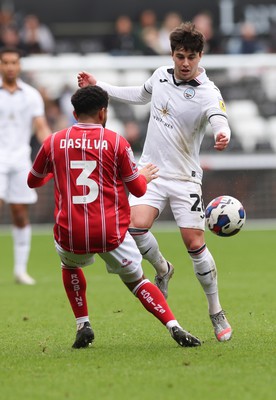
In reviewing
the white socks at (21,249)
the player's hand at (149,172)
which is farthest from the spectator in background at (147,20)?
the player's hand at (149,172)

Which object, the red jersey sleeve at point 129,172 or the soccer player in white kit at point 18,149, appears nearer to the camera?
the red jersey sleeve at point 129,172

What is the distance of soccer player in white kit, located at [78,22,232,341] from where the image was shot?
7.98m

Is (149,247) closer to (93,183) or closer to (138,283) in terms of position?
(138,283)

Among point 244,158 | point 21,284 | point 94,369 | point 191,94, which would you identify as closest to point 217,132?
point 191,94

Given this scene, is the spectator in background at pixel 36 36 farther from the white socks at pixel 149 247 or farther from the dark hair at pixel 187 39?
the dark hair at pixel 187 39

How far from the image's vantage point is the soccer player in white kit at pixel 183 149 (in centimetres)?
798

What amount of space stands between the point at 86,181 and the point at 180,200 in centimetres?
119

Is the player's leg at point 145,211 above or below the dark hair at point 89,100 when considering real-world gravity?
below

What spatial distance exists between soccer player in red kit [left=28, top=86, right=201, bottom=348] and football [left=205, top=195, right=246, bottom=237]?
866 mm

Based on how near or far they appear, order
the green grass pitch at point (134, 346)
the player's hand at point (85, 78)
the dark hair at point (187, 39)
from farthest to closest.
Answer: the player's hand at point (85, 78) → the dark hair at point (187, 39) → the green grass pitch at point (134, 346)

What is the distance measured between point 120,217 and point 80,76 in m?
1.61

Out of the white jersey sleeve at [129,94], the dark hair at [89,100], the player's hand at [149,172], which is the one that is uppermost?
the dark hair at [89,100]

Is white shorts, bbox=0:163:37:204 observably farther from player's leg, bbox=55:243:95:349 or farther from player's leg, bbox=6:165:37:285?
player's leg, bbox=55:243:95:349

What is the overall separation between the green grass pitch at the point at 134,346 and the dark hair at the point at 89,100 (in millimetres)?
1660
